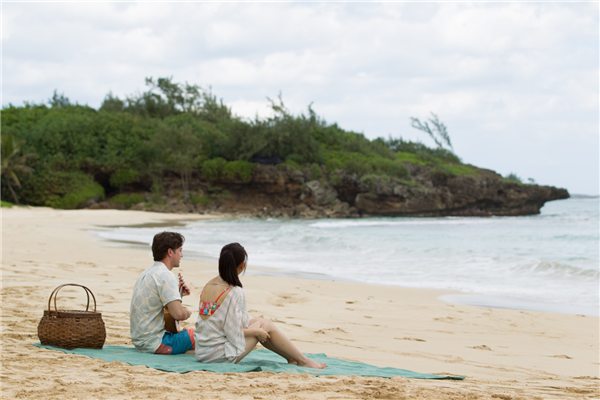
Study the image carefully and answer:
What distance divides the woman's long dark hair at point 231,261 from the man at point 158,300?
0.35 metres

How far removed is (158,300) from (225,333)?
610 millimetres

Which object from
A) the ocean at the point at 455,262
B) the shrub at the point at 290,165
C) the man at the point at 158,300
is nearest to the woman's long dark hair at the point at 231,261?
the man at the point at 158,300

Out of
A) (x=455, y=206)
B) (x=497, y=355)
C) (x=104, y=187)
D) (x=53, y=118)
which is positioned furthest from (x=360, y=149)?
(x=497, y=355)

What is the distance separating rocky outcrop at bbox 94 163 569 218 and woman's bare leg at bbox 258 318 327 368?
103 feet

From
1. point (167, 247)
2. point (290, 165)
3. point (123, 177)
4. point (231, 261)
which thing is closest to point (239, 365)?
point (231, 261)

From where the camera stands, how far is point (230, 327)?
158 inches

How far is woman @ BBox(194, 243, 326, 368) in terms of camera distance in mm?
3986

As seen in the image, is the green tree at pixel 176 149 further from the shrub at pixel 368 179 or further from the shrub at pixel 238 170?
the shrub at pixel 368 179

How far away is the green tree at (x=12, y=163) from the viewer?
3222 cm

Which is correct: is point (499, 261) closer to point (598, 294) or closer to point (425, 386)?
point (598, 294)

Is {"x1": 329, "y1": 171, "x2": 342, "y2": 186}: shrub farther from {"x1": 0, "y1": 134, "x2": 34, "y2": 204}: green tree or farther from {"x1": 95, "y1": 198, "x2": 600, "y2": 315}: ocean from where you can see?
{"x1": 0, "y1": 134, "x2": 34, "y2": 204}: green tree

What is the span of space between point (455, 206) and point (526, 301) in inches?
1304

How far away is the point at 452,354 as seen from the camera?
483 cm

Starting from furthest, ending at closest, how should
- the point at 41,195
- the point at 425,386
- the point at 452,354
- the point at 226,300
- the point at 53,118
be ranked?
the point at 53,118 → the point at 41,195 → the point at 452,354 → the point at 226,300 → the point at 425,386
